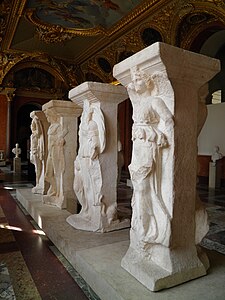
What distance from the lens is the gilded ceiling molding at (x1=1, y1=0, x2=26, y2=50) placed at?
9884 mm

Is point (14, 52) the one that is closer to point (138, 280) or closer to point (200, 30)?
point (200, 30)

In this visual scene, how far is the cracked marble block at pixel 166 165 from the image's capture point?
6.59 ft

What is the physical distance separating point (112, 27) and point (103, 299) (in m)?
11.4

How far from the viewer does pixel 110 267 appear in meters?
2.25

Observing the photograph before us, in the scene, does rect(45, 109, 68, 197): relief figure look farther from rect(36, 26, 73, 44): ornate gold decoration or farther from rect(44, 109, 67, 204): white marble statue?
rect(36, 26, 73, 44): ornate gold decoration

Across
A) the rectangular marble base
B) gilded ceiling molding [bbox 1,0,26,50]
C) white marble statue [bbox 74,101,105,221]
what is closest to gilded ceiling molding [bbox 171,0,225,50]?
gilded ceiling molding [bbox 1,0,26,50]

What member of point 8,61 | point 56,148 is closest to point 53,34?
point 8,61

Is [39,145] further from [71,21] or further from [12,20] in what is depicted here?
[71,21]

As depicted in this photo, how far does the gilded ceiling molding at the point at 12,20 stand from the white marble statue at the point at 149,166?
9.41m

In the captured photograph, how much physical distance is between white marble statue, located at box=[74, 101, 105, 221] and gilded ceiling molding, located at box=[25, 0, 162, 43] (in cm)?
731

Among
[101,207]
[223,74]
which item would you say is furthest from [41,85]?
[101,207]

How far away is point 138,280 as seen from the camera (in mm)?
2051

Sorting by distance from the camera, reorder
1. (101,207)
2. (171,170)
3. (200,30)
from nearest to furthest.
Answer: (171,170), (101,207), (200,30)

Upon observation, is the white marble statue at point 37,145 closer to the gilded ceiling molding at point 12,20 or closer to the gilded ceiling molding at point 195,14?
the gilded ceiling molding at point 195,14
